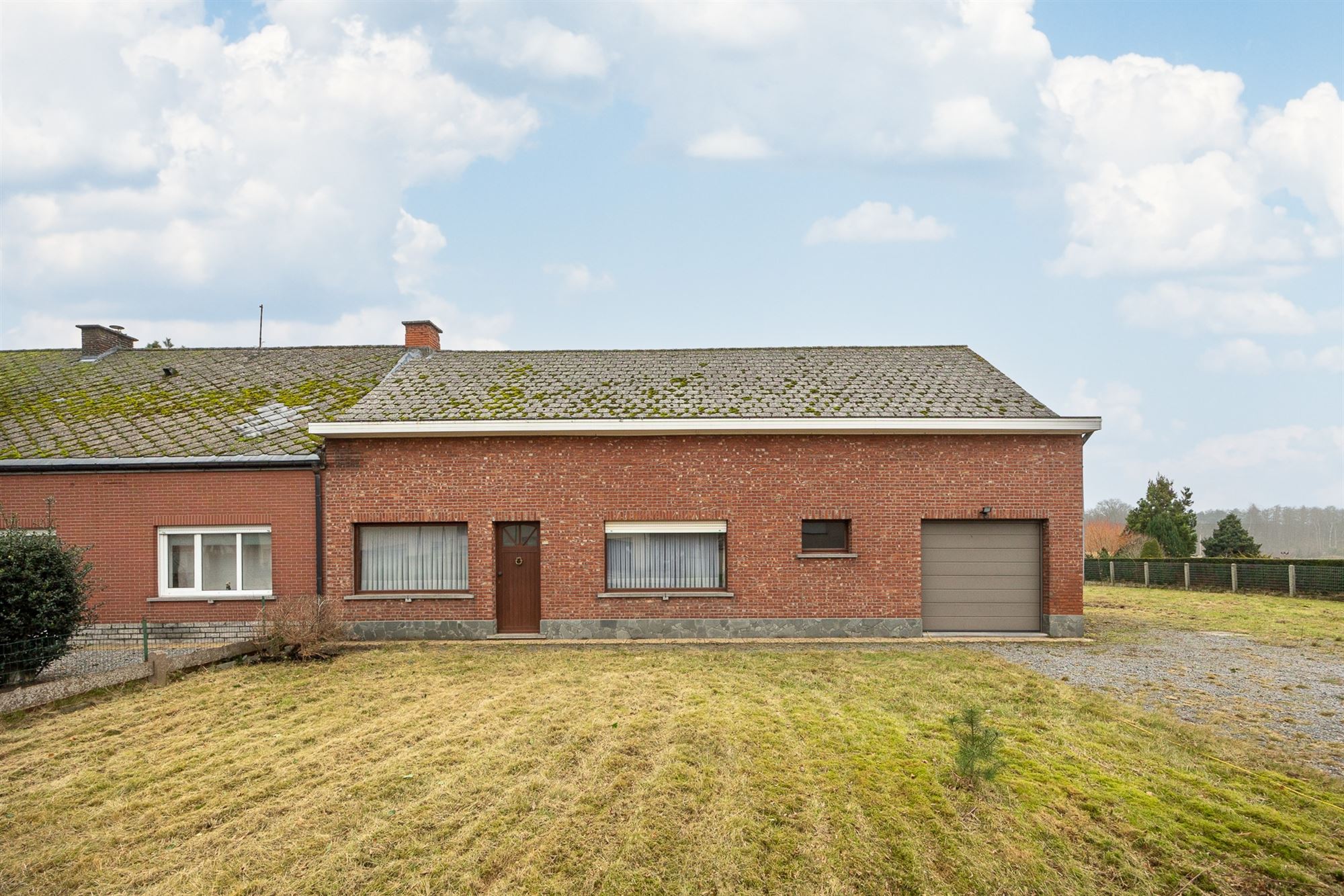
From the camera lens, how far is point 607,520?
13297 mm

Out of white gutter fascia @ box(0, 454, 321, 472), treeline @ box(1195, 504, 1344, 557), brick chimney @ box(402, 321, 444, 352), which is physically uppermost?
brick chimney @ box(402, 321, 444, 352)

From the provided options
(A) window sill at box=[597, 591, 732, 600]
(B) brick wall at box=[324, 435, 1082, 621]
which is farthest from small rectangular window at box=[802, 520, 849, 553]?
(A) window sill at box=[597, 591, 732, 600]

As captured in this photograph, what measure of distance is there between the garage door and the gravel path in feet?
2.81

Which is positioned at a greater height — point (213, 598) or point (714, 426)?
point (714, 426)

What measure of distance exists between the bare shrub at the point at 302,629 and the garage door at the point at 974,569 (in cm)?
987

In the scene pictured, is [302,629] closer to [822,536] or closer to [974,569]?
[822,536]

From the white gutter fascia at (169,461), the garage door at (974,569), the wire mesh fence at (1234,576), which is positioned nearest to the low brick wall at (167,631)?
the white gutter fascia at (169,461)

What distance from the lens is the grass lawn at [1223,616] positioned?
14250 millimetres

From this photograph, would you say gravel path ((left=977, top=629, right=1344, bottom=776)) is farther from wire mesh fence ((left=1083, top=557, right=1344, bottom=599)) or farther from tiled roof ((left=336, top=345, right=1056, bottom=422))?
wire mesh fence ((left=1083, top=557, right=1344, bottom=599))

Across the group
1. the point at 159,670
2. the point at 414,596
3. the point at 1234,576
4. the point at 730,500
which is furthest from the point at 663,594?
the point at 1234,576

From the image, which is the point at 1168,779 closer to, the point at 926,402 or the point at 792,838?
the point at 792,838

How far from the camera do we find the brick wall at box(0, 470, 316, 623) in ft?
43.8

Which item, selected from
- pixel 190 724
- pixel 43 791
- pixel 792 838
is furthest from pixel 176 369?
pixel 792 838

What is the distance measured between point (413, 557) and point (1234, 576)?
78.1ft
